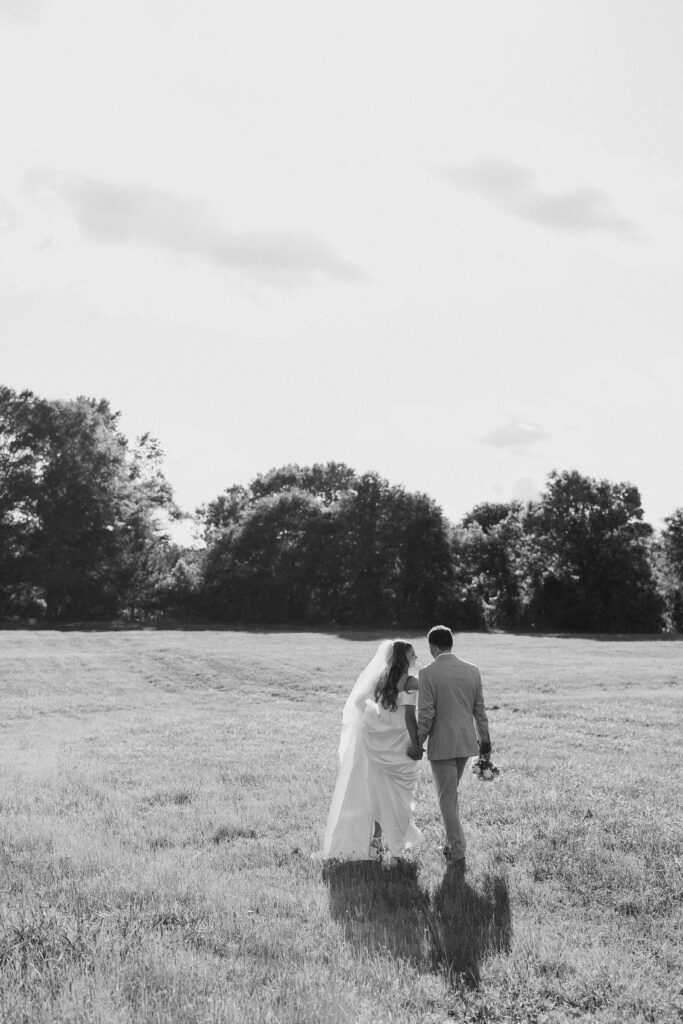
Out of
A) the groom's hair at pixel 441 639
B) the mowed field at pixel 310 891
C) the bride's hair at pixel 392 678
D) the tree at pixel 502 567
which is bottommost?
the mowed field at pixel 310 891

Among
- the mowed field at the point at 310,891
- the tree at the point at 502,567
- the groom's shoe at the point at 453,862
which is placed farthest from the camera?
the tree at the point at 502,567

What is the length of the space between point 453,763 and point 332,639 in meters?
34.3

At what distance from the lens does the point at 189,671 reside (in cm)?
3006

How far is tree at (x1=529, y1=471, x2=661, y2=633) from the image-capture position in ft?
188

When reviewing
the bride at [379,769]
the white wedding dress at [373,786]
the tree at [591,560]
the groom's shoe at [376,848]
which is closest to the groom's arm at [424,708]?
the bride at [379,769]

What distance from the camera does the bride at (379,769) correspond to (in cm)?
841

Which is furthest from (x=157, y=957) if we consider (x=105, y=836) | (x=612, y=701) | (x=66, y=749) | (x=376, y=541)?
(x=376, y=541)

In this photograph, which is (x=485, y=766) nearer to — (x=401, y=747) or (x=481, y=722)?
(x=481, y=722)

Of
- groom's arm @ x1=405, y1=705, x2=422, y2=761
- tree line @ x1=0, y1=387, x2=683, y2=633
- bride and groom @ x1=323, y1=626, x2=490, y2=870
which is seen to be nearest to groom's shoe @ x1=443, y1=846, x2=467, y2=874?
bride and groom @ x1=323, y1=626, x2=490, y2=870

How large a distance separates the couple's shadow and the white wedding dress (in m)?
0.25

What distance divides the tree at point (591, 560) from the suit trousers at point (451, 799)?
5143cm

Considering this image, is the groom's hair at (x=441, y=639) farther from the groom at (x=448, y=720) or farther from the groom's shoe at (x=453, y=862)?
the groom's shoe at (x=453, y=862)

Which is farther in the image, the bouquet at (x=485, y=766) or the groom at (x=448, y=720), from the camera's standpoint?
the bouquet at (x=485, y=766)

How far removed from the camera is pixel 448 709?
333 inches
